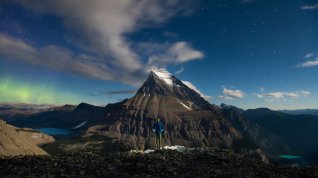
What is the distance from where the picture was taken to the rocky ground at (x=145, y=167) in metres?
20.5

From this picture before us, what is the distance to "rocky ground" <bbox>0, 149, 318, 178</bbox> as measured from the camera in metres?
20.5

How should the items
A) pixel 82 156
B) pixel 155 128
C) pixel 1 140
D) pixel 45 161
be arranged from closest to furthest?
pixel 45 161 < pixel 82 156 < pixel 155 128 < pixel 1 140

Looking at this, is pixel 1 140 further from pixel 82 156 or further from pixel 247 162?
pixel 247 162

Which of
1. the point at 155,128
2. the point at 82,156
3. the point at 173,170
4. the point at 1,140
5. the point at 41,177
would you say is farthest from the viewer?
the point at 1,140

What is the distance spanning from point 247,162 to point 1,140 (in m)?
94.1

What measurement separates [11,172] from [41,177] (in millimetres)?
2661

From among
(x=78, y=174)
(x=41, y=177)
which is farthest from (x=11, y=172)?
(x=78, y=174)

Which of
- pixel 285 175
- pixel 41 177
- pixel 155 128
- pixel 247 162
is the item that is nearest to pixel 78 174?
pixel 41 177

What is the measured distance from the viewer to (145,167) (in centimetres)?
2183

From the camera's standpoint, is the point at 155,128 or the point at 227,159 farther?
the point at 155,128

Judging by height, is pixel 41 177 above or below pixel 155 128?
below

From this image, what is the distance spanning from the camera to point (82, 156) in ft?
84.4

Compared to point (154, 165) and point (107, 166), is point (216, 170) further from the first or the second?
point (107, 166)

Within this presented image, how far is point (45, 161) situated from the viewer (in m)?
23.6
